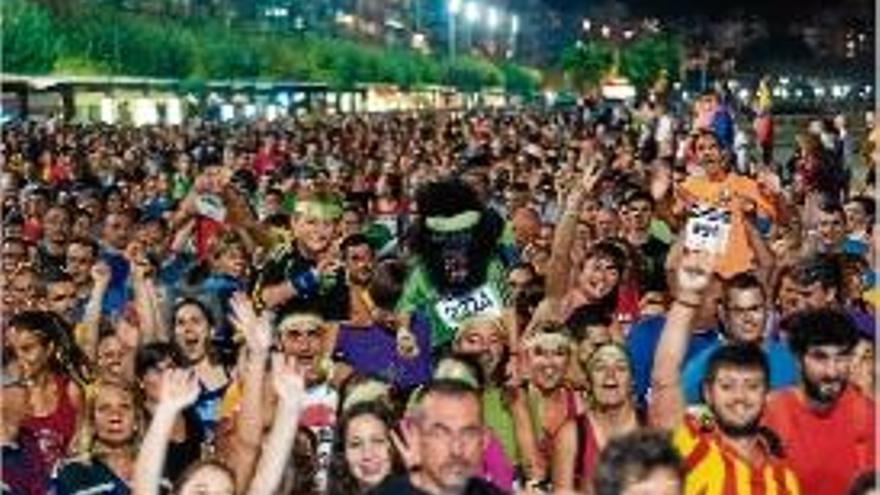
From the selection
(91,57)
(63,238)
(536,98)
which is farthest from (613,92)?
(63,238)

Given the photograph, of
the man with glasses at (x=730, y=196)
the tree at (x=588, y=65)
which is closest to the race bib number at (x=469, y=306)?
the man with glasses at (x=730, y=196)

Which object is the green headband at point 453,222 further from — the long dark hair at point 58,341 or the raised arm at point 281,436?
the raised arm at point 281,436

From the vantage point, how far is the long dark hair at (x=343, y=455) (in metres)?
6.11

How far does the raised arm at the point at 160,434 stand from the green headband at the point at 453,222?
2.55m

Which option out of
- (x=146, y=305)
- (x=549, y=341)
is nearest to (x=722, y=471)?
(x=549, y=341)

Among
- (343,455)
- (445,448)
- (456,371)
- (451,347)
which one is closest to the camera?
(445,448)

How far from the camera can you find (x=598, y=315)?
346 inches

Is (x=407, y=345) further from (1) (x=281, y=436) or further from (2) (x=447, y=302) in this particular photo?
(1) (x=281, y=436)

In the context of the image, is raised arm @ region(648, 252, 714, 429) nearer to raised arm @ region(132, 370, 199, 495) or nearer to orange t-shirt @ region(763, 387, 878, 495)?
orange t-shirt @ region(763, 387, 878, 495)

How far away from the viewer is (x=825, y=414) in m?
6.40

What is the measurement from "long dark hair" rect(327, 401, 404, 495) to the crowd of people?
16mm

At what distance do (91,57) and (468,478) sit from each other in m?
60.7

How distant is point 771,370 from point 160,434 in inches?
91.2

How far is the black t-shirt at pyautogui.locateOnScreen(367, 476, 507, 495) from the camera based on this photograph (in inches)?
207
